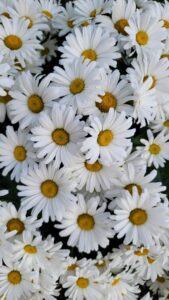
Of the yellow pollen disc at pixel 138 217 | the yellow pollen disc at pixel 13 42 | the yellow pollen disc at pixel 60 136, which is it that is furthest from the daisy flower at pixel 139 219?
the yellow pollen disc at pixel 13 42

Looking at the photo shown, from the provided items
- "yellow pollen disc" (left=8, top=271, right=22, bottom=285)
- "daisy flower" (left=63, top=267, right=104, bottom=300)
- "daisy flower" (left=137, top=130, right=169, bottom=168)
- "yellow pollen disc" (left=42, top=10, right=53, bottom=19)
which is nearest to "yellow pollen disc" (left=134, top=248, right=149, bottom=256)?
"daisy flower" (left=63, top=267, right=104, bottom=300)

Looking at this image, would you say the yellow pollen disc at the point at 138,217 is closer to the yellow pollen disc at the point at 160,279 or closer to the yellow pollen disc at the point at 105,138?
the yellow pollen disc at the point at 105,138

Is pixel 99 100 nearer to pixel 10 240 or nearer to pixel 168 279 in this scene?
pixel 10 240

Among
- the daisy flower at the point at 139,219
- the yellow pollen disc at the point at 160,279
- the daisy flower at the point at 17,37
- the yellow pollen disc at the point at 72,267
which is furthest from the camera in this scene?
the yellow pollen disc at the point at 160,279

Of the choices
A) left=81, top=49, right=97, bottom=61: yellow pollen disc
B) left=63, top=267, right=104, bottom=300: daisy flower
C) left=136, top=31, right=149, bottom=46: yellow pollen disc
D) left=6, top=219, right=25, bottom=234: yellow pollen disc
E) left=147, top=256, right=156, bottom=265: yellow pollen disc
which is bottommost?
left=63, top=267, right=104, bottom=300: daisy flower

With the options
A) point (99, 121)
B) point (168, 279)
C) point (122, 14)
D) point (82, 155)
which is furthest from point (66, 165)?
point (168, 279)

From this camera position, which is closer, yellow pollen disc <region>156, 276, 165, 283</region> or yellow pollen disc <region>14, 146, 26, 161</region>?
yellow pollen disc <region>14, 146, 26, 161</region>

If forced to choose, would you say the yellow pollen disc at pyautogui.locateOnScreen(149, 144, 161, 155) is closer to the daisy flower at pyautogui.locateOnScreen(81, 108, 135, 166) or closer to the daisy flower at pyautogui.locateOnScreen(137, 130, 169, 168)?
the daisy flower at pyautogui.locateOnScreen(137, 130, 169, 168)
